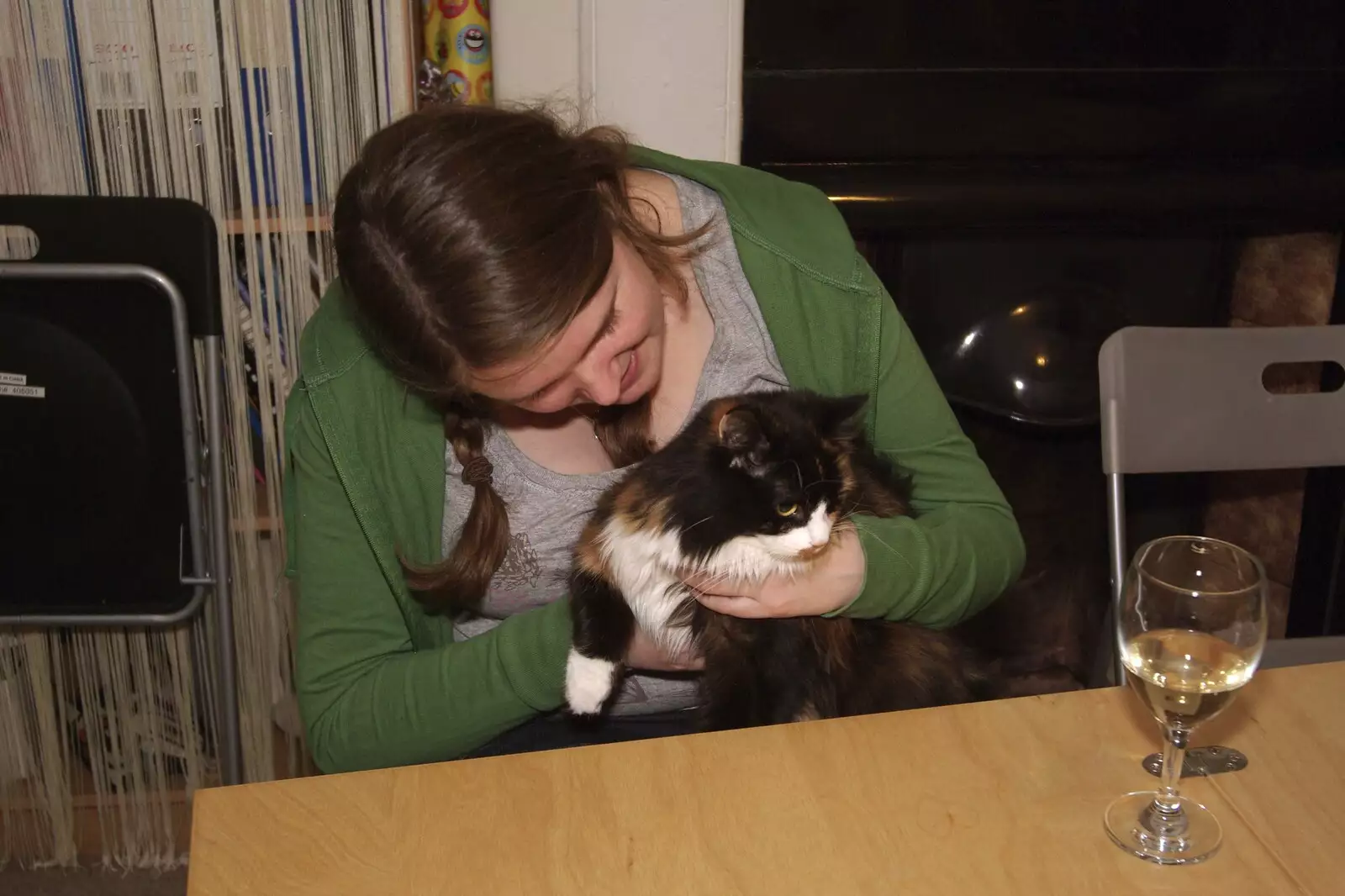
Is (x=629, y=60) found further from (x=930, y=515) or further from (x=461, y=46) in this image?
(x=930, y=515)

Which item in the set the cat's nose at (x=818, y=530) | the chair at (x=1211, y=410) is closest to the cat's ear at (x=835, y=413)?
the cat's nose at (x=818, y=530)

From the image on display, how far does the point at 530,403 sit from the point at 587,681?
0.31 m

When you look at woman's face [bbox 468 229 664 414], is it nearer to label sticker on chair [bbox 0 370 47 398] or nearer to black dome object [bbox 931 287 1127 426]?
label sticker on chair [bbox 0 370 47 398]

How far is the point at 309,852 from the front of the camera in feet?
2.78

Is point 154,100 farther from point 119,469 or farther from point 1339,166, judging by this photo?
point 1339,166

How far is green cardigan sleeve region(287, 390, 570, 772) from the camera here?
128 cm

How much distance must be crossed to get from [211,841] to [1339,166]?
218cm

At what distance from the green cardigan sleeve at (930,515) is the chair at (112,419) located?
1.03 m

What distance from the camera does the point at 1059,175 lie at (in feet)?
6.69

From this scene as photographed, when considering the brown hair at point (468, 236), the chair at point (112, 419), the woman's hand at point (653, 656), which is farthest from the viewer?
the chair at point (112, 419)

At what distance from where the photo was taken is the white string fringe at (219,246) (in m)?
1.77

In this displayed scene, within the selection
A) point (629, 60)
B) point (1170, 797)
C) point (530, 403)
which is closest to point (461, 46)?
point (629, 60)

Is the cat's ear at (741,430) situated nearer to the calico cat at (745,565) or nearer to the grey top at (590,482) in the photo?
the calico cat at (745,565)

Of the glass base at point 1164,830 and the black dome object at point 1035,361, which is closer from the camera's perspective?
the glass base at point 1164,830
